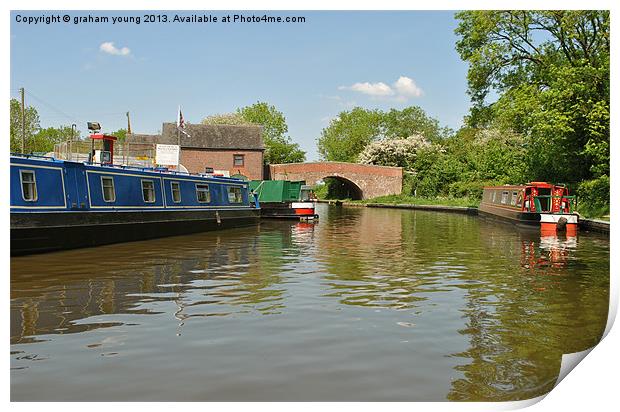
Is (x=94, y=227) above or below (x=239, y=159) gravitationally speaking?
below

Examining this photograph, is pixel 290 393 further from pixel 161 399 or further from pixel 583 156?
pixel 583 156

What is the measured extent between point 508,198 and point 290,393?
83.6 ft

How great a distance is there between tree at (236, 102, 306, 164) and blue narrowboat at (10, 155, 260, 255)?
43.2m

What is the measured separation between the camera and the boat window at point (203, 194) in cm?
2162

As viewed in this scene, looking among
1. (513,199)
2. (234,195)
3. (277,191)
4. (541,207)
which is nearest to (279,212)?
(277,191)

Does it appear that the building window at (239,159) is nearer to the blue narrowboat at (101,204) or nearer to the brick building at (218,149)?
the brick building at (218,149)

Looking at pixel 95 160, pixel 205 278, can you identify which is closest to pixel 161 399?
pixel 205 278

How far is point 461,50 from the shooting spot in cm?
3312

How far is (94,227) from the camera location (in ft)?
51.4

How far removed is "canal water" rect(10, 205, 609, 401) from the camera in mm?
5375

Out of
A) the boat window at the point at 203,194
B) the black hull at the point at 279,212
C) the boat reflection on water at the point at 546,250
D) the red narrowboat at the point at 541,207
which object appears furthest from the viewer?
the black hull at the point at 279,212

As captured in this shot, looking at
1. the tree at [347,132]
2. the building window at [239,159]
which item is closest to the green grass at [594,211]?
the building window at [239,159]

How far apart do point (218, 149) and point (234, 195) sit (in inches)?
1105

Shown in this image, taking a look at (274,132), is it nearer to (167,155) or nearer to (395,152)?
(395,152)
